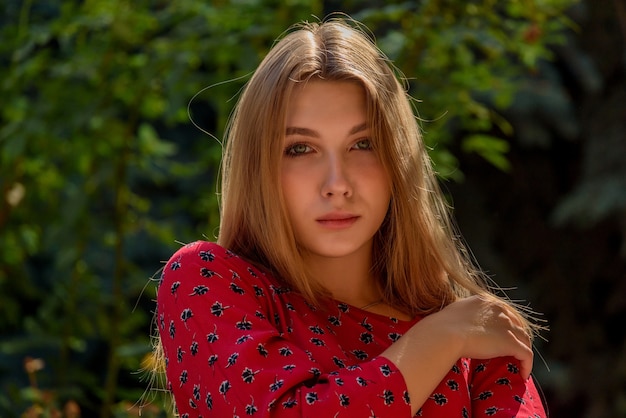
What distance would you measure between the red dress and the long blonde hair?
7cm

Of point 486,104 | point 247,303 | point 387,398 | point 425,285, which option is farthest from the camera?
point 486,104

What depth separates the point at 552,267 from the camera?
560cm

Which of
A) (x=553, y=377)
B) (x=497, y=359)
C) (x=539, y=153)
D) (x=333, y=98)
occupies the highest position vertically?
(x=333, y=98)

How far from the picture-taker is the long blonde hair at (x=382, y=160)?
70.7 inches

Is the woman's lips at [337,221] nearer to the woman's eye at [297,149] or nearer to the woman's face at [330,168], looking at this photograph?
the woman's face at [330,168]

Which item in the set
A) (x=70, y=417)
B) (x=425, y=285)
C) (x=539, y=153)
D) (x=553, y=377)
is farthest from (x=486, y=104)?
(x=425, y=285)

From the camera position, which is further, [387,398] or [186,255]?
[186,255]

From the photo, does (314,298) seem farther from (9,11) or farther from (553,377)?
(553,377)

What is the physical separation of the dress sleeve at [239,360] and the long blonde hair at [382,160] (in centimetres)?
9

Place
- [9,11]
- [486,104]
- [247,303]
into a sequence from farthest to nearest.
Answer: [486,104], [9,11], [247,303]

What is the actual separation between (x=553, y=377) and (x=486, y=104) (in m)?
1.32

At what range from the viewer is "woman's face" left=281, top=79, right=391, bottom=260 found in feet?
5.81

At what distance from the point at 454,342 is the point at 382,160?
13.1 inches

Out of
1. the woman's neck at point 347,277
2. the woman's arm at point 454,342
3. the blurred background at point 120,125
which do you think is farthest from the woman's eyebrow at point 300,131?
the blurred background at point 120,125
